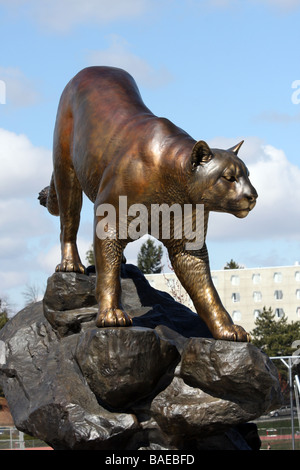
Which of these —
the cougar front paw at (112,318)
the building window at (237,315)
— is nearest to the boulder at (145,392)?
the cougar front paw at (112,318)

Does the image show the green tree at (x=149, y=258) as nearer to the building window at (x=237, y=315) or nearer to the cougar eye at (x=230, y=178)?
the building window at (x=237, y=315)

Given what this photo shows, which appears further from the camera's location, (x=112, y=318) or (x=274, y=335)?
(x=274, y=335)

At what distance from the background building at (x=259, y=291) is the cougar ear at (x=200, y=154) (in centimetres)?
3053

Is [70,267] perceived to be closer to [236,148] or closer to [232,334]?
[232,334]

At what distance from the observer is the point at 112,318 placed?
17.2 ft

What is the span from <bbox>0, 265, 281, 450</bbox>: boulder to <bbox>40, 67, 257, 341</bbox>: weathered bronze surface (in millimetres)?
283

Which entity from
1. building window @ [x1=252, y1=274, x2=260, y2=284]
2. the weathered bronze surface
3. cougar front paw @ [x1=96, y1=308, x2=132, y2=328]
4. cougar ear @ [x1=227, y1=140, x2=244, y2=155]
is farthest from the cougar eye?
building window @ [x1=252, y1=274, x2=260, y2=284]

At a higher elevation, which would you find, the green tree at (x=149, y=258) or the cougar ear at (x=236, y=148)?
the green tree at (x=149, y=258)

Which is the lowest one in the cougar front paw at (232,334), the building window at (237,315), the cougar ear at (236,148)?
the cougar front paw at (232,334)

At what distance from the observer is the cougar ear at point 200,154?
16.8 feet

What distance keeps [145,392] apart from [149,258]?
32.7m

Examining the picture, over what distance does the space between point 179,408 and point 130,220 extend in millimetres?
1576

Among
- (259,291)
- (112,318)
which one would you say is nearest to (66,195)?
(112,318)

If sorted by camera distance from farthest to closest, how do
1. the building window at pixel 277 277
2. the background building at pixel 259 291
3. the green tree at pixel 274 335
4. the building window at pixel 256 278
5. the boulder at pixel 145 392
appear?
the building window at pixel 277 277 < the building window at pixel 256 278 < the background building at pixel 259 291 < the green tree at pixel 274 335 < the boulder at pixel 145 392
